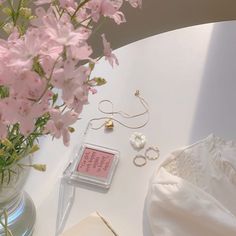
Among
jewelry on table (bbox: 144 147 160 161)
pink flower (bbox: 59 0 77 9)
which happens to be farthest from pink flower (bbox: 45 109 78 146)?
jewelry on table (bbox: 144 147 160 161)

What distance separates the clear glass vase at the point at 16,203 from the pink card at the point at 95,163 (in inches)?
5.1

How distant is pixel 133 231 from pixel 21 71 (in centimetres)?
47

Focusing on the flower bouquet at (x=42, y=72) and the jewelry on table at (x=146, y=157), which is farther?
the jewelry on table at (x=146, y=157)

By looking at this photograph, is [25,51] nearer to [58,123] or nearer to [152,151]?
[58,123]

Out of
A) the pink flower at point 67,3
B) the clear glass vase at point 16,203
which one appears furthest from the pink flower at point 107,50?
the clear glass vase at point 16,203

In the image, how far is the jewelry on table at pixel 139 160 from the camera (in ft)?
3.01

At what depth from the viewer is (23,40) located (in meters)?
0.46

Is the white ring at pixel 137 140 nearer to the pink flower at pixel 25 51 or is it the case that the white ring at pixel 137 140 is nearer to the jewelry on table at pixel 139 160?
the jewelry on table at pixel 139 160

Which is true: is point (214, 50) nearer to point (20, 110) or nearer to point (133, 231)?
point (133, 231)

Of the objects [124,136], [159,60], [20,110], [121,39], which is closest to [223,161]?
[124,136]

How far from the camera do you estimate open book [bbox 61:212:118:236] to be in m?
0.79

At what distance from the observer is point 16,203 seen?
76 centimetres

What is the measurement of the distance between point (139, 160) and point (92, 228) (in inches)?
7.3

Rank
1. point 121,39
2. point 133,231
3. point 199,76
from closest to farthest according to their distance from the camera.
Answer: point 133,231
point 199,76
point 121,39
